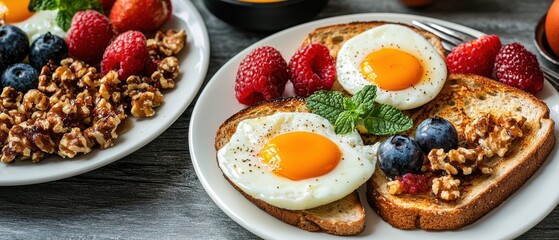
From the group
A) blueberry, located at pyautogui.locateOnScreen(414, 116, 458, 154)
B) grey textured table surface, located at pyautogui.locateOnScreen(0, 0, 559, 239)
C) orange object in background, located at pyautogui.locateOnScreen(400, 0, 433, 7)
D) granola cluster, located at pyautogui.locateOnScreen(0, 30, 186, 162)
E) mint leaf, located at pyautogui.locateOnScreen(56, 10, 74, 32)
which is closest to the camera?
blueberry, located at pyautogui.locateOnScreen(414, 116, 458, 154)

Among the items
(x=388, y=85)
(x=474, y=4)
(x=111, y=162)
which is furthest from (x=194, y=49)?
(x=474, y=4)

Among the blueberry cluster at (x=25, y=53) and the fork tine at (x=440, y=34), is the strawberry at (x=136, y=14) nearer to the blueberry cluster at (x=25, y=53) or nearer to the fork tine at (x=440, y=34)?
the blueberry cluster at (x=25, y=53)

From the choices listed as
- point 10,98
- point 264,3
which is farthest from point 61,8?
point 264,3

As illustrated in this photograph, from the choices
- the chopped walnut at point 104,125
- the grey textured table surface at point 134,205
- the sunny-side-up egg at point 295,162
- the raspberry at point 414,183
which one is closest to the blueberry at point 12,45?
the chopped walnut at point 104,125

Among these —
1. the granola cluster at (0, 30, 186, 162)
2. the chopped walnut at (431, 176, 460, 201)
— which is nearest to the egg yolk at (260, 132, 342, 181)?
the chopped walnut at (431, 176, 460, 201)

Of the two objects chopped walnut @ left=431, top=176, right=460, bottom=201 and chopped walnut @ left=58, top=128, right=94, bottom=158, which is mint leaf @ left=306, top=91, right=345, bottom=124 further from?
chopped walnut @ left=58, top=128, right=94, bottom=158

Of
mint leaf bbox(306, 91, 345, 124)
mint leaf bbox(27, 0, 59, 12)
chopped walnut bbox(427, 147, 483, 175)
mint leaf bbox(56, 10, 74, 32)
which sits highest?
chopped walnut bbox(427, 147, 483, 175)

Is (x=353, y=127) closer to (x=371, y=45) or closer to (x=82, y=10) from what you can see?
(x=371, y=45)

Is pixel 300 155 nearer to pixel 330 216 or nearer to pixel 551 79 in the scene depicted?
pixel 330 216
